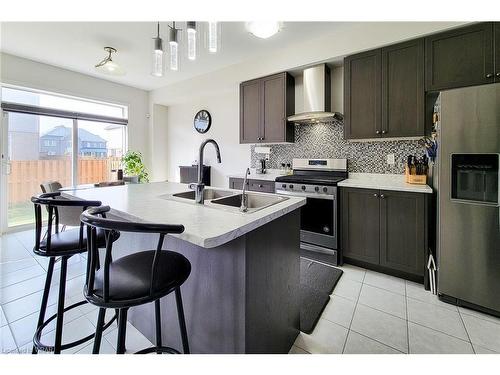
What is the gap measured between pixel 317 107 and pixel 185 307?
2703mm

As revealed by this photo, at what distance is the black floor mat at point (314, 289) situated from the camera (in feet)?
5.89

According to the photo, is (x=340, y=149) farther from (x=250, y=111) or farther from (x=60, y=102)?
(x=60, y=102)

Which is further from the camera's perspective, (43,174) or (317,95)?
(43,174)

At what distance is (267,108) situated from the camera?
347 cm

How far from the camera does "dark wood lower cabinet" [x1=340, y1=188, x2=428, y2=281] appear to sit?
224cm

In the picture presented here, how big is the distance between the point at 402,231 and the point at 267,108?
229 centimetres

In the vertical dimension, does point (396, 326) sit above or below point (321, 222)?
below

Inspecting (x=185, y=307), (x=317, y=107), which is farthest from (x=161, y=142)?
(x=185, y=307)

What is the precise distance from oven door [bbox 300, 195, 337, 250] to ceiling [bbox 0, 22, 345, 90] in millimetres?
1951

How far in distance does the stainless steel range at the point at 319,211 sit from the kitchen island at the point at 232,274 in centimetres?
127

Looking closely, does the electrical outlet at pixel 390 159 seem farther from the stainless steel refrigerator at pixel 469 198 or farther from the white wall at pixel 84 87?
the white wall at pixel 84 87

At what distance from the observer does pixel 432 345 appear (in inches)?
59.9

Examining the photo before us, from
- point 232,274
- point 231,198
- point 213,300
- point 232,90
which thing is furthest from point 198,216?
point 232,90
